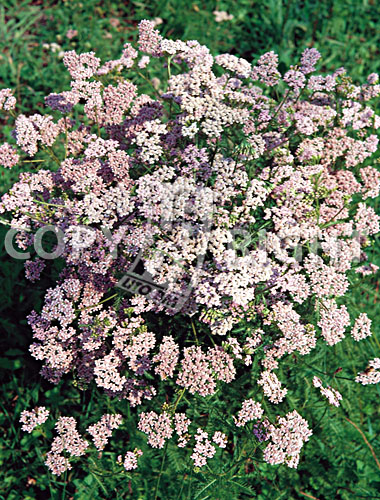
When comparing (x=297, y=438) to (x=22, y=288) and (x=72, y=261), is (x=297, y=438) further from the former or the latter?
(x=22, y=288)

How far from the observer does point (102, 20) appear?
24.1ft

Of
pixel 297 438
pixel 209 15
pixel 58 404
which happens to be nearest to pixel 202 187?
pixel 297 438

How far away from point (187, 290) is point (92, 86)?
1.96 meters

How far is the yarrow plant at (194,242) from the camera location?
3.63 meters

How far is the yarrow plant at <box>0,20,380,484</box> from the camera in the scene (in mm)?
→ 3627

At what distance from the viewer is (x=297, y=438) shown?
139 inches

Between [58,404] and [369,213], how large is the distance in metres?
3.69

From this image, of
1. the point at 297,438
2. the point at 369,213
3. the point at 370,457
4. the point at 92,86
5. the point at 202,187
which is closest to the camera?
the point at 297,438

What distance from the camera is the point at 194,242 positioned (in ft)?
12.0

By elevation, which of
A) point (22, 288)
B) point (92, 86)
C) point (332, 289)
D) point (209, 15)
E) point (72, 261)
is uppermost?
point (209, 15)

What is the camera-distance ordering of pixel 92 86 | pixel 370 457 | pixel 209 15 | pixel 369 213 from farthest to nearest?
pixel 209 15
pixel 370 457
pixel 369 213
pixel 92 86

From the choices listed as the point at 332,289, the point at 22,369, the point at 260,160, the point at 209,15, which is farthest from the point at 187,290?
the point at 209,15

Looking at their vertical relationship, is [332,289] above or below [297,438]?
above

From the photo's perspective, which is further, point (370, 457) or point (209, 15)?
point (209, 15)
